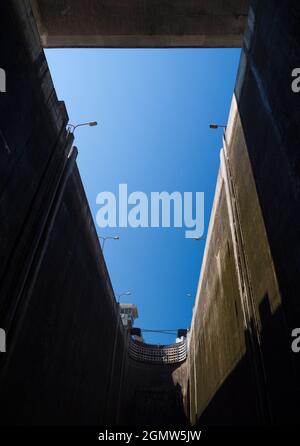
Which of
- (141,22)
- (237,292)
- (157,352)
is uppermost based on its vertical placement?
(141,22)

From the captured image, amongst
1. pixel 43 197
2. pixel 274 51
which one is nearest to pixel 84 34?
pixel 43 197

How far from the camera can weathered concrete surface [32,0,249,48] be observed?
40.2ft

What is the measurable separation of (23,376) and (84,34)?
13.1 metres

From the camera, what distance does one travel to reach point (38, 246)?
846cm

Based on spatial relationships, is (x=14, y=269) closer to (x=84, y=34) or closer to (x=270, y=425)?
(x=270, y=425)

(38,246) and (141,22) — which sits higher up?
(141,22)

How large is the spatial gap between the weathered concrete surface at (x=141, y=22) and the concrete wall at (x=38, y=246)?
16.5 ft

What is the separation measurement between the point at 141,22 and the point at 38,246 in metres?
10.3

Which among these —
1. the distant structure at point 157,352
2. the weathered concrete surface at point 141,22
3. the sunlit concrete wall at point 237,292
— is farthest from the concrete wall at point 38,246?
the distant structure at point 157,352

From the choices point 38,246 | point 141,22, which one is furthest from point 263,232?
point 141,22

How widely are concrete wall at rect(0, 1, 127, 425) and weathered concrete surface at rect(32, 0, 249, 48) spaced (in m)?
5.02

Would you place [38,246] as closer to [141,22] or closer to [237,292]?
[237,292]

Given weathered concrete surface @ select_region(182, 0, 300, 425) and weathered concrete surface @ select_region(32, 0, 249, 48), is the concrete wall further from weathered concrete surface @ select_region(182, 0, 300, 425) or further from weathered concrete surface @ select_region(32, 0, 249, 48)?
weathered concrete surface @ select_region(182, 0, 300, 425)

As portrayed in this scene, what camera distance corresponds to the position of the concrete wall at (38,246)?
7.02 metres
